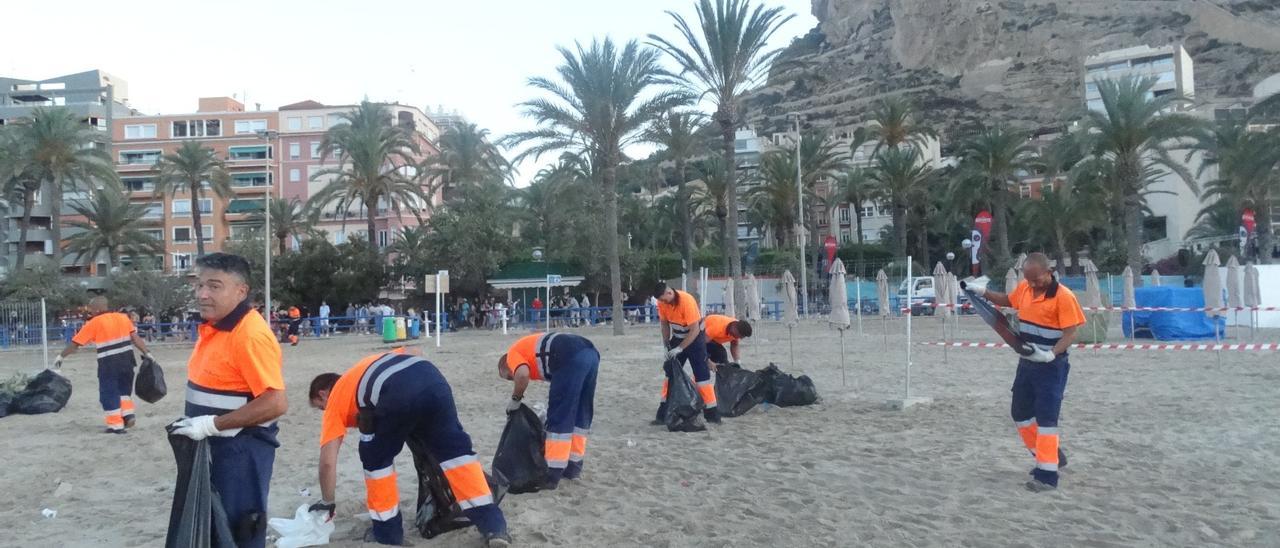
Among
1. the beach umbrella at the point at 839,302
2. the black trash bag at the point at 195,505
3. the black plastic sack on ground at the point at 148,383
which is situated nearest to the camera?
the black trash bag at the point at 195,505

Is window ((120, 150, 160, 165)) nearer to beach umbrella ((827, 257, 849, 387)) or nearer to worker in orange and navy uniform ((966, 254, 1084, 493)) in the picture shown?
beach umbrella ((827, 257, 849, 387))

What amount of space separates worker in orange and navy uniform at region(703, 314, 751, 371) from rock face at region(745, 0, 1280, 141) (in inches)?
3564

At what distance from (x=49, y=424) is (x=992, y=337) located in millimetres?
21358

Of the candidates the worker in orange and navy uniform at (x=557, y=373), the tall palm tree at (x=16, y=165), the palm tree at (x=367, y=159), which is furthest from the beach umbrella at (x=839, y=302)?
the tall palm tree at (x=16, y=165)

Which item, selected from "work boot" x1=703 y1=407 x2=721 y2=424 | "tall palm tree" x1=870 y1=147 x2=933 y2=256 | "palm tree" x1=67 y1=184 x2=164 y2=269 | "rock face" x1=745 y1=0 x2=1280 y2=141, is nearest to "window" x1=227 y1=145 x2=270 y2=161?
"palm tree" x1=67 y1=184 x2=164 y2=269

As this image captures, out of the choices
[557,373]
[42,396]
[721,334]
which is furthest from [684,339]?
[42,396]

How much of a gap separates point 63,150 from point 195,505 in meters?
43.6

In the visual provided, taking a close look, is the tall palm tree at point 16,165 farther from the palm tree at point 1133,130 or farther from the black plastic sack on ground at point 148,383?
the palm tree at point 1133,130

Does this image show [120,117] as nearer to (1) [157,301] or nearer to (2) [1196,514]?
(1) [157,301]

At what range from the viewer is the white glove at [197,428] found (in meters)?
3.60

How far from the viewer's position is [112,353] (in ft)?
33.5

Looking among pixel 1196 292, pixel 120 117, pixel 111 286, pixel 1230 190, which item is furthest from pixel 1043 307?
pixel 120 117

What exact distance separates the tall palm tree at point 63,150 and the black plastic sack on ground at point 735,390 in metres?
39.8

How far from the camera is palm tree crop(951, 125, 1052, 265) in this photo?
40.1 meters
